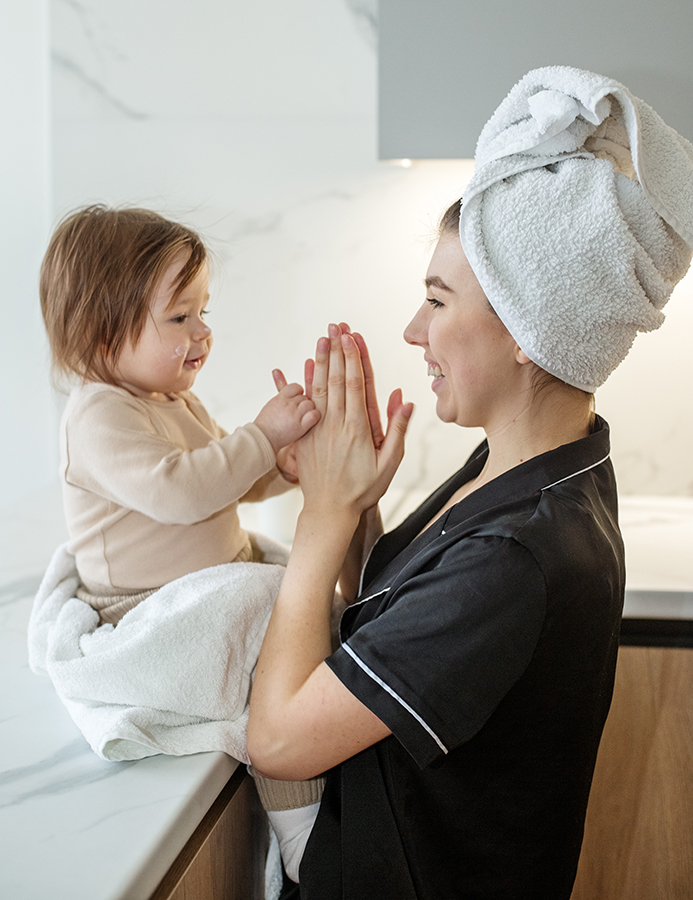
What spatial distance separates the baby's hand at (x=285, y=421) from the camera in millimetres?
1012

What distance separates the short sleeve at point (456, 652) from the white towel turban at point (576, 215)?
0.23m

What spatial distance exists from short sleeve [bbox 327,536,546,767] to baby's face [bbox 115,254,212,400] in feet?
1.67

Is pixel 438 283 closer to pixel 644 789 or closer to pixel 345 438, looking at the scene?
pixel 345 438

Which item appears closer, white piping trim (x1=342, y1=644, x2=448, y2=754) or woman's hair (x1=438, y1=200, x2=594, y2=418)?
white piping trim (x1=342, y1=644, x2=448, y2=754)

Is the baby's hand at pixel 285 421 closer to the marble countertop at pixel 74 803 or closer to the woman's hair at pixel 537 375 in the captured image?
the woman's hair at pixel 537 375

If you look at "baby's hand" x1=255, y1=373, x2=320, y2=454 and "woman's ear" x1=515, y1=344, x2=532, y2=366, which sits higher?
"woman's ear" x1=515, y1=344, x2=532, y2=366

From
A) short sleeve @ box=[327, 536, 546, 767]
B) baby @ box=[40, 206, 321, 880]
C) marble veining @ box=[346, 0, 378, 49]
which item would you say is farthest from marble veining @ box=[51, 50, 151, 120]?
short sleeve @ box=[327, 536, 546, 767]

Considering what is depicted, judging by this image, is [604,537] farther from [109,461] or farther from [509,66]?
[509,66]

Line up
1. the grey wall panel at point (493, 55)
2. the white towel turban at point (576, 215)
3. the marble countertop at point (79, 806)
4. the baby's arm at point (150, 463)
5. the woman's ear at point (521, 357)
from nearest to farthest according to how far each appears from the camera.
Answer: the marble countertop at point (79, 806), the white towel turban at point (576, 215), the woman's ear at point (521, 357), the baby's arm at point (150, 463), the grey wall panel at point (493, 55)

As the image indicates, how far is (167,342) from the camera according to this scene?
3.36ft

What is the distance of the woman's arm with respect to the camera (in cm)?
73

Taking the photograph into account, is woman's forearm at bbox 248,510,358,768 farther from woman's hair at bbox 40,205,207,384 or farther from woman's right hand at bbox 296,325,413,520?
woman's hair at bbox 40,205,207,384

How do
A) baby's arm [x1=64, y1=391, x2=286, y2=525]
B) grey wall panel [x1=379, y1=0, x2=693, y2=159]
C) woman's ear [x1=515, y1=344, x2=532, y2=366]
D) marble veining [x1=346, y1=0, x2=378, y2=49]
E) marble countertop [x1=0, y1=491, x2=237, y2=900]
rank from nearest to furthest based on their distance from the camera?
marble countertop [x1=0, y1=491, x2=237, y2=900]
woman's ear [x1=515, y1=344, x2=532, y2=366]
baby's arm [x1=64, y1=391, x2=286, y2=525]
grey wall panel [x1=379, y1=0, x2=693, y2=159]
marble veining [x1=346, y1=0, x2=378, y2=49]

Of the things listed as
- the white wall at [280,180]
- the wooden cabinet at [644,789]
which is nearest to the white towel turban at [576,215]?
the wooden cabinet at [644,789]
